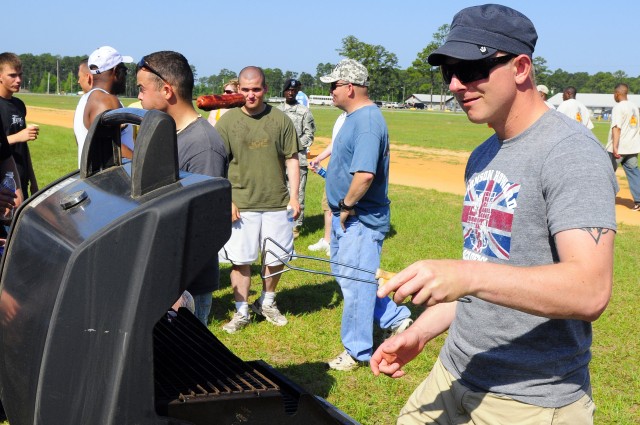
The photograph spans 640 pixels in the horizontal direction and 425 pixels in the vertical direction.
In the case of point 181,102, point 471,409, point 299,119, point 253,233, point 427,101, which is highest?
point 427,101

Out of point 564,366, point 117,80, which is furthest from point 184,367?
point 117,80

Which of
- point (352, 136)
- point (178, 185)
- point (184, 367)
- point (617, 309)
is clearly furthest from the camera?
point (617, 309)

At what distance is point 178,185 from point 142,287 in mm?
250

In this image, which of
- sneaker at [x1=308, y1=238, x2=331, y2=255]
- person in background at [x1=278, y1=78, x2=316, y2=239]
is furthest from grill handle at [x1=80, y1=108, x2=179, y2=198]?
person in background at [x1=278, y1=78, x2=316, y2=239]

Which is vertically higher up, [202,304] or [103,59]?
[103,59]

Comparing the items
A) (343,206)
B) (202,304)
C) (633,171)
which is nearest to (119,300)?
(202,304)

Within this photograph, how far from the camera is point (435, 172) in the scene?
19453 millimetres

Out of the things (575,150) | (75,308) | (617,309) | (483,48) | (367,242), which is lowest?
(617,309)

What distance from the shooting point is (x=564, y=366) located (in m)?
2.20

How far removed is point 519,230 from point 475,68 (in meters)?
0.49

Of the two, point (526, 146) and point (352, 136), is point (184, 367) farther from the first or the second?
point (352, 136)

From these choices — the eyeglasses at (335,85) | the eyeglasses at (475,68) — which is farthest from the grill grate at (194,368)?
the eyeglasses at (335,85)

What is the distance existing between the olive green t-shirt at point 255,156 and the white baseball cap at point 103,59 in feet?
3.51

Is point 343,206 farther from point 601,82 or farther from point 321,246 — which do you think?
point 601,82
